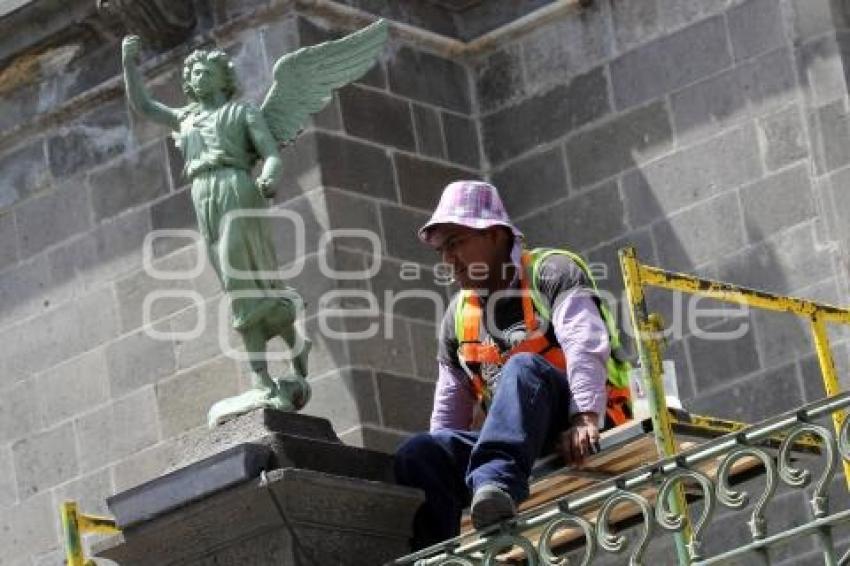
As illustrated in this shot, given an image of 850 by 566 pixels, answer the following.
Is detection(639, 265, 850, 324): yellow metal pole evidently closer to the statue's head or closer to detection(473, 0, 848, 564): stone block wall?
detection(473, 0, 848, 564): stone block wall

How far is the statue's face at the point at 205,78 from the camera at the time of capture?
1292 centimetres

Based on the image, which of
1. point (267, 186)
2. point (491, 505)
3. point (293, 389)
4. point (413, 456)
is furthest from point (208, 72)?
point (491, 505)

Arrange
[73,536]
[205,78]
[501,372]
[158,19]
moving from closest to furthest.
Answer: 1. [501,372]
2. [205,78]
3. [73,536]
4. [158,19]

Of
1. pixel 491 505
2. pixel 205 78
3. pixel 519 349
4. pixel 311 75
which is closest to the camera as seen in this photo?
pixel 491 505

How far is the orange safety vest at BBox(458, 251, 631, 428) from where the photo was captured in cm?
1217

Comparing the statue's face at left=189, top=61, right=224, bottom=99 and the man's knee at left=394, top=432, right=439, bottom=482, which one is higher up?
the statue's face at left=189, top=61, right=224, bottom=99

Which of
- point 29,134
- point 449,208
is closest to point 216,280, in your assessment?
point 29,134

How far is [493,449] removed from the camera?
11.5 m

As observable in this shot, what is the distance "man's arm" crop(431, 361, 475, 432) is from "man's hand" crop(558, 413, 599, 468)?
757 mm

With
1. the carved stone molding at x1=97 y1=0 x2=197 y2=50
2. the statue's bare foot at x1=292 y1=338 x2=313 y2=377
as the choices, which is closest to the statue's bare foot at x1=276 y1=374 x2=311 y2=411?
the statue's bare foot at x1=292 y1=338 x2=313 y2=377

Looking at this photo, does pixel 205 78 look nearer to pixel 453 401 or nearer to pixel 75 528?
pixel 453 401

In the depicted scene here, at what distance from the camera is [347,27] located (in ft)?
50.5

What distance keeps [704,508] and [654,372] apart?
4.41 ft

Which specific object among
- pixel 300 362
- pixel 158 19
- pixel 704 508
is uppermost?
pixel 158 19
